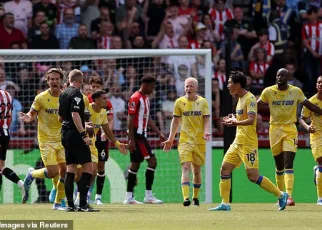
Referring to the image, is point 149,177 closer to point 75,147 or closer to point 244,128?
point 244,128

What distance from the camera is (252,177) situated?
16.3 metres

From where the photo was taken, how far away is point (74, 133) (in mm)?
15570

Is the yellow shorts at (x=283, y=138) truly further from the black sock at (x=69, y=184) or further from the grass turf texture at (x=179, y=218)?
the black sock at (x=69, y=184)

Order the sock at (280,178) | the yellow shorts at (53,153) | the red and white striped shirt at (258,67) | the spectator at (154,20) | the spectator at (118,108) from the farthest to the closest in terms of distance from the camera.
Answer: the spectator at (154,20) → the red and white striped shirt at (258,67) → the spectator at (118,108) → the sock at (280,178) → the yellow shorts at (53,153)

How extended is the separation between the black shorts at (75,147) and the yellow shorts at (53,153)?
5.29 feet

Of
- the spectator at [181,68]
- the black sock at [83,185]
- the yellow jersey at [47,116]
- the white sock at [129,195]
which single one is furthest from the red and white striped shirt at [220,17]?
the black sock at [83,185]

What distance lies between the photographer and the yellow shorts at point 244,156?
643 inches

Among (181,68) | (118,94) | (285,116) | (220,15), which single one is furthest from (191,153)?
(220,15)

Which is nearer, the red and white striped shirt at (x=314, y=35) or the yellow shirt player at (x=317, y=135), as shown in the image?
the yellow shirt player at (x=317, y=135)

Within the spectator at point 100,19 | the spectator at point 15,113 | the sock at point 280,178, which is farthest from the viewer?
the spectator at point 100,19

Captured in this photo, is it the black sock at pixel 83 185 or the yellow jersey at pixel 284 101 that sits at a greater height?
the yellow jersey at pixel 284 101

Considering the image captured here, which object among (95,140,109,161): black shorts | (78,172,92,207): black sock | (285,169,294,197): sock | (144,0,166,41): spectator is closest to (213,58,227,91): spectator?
(144,0,166,41): spectator

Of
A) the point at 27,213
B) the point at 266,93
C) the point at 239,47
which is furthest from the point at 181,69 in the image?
the point at 27,213

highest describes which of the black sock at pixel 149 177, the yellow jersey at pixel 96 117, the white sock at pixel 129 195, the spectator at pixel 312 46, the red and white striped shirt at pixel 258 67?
the spectator at pixel 312 46
